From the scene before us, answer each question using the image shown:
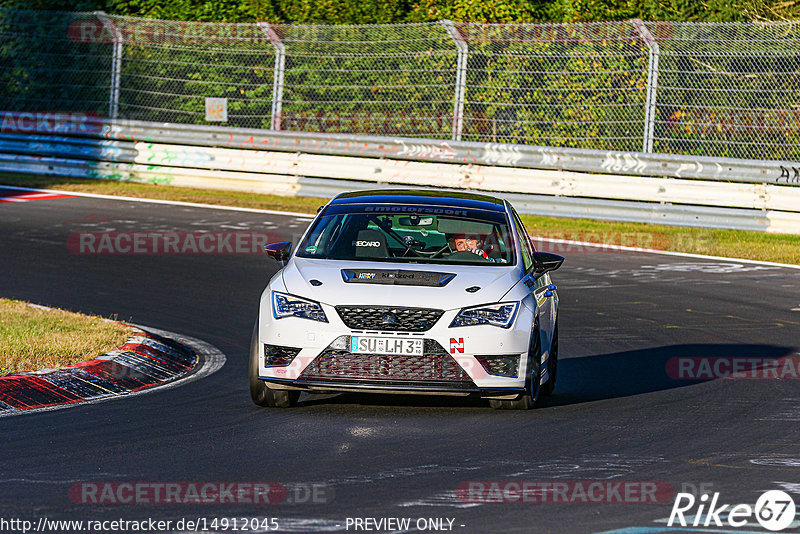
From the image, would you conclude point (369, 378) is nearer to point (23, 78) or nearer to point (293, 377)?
point (293, 377)

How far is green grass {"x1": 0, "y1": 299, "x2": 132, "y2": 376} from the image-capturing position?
9.81m

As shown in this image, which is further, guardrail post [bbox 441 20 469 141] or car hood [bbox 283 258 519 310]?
guardrail post [bbox 441 20 469 141]

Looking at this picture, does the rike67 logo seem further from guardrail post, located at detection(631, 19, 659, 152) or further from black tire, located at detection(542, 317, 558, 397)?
guardrail post, located at detection(631, 19, 659, 152)

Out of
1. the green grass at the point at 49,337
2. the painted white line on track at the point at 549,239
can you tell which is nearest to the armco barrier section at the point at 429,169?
the painted white line on track at the point at 549,239

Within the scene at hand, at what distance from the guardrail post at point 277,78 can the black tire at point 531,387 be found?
597 inches

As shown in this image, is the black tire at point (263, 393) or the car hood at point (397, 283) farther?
the black tire at point (263, 393)

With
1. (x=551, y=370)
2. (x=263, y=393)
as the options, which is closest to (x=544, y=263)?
(x=551, y=370)

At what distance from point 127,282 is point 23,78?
12.9m

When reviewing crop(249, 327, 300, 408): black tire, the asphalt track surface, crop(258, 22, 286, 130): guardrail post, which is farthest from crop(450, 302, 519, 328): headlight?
crop(258, 22, 286, 130): guardrail post

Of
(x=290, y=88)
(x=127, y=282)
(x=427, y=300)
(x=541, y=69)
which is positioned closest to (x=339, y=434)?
(x=427, y=300)

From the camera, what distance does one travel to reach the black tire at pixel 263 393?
29.2 ft

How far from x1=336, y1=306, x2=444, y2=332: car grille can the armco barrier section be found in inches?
467

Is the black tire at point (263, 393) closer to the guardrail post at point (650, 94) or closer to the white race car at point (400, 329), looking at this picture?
the white race car at point (400, 329)

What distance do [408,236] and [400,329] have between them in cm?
170
